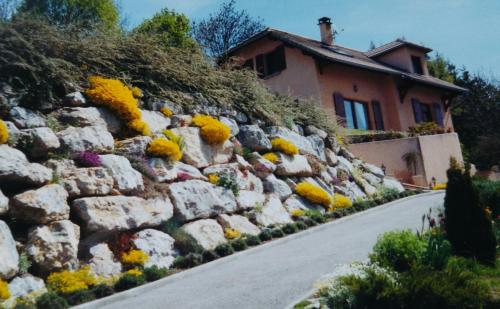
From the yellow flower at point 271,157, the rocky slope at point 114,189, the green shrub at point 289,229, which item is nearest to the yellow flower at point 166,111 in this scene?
the rocky slope at point 114,189

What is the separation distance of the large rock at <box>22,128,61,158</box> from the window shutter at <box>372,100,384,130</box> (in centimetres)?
2280

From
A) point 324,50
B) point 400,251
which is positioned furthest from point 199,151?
point 324,50

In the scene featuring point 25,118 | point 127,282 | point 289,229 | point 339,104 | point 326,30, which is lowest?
point 127,282

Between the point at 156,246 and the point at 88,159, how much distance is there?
257 centimetres

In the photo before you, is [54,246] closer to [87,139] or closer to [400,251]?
[87,139]

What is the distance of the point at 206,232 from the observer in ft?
38.7

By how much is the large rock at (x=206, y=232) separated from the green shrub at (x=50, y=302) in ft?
13.0

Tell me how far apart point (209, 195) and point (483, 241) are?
6871 mm

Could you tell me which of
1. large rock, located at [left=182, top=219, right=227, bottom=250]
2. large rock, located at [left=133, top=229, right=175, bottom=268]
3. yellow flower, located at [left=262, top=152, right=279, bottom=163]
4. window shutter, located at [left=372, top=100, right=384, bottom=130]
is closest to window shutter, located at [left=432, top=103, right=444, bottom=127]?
window shutter, located at [left=372, top=100, right=384, bottom=130]

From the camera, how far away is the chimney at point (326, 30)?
32125mm

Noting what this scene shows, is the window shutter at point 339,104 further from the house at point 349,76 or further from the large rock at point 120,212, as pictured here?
the large rock at point 120,212

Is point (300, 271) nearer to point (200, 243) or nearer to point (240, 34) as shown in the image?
point (200, 243)

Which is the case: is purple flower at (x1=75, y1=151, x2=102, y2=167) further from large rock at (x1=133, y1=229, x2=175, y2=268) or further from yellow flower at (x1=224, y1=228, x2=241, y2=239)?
yellow flower at (x1=224, y1=228, x2=241, y2=239)

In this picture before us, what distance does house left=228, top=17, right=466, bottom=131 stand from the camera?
26750mm
